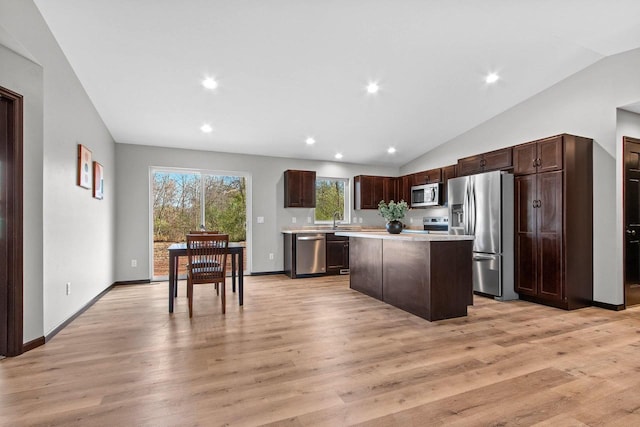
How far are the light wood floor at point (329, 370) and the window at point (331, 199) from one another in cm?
324

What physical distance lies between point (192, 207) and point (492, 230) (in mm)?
4865

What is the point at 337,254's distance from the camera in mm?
6137

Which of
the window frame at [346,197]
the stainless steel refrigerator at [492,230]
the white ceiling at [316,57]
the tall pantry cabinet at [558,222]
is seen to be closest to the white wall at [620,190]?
the tall pantry cabinet at [558,222]

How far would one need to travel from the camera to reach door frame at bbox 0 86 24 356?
240cm

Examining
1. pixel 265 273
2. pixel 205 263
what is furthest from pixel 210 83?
pixel 265 273

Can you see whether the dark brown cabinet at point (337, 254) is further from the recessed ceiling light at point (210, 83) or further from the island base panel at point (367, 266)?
the recessed ceiling light at point (210, 83)

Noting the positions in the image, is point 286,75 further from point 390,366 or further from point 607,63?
point 607,63

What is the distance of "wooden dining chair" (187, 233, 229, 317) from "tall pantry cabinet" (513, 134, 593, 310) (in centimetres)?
381

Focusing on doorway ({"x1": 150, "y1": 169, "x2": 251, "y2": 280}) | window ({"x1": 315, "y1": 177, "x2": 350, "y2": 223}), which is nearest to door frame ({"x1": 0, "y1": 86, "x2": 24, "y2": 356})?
doorway ({"x1": 150, "y1": 169, "x2": 251, "y2": 280})

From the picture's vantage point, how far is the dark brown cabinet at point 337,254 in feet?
19.8

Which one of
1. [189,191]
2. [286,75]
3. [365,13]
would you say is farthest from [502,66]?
[189,191]

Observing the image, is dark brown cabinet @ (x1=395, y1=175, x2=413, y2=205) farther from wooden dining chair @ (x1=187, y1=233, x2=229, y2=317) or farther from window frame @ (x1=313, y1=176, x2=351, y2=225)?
wooden dining chair @ (x1=187, y1=233, x2=229, y2=317)

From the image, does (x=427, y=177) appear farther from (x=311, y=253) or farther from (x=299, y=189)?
(x=311, y=253)

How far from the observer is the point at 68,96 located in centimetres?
318
